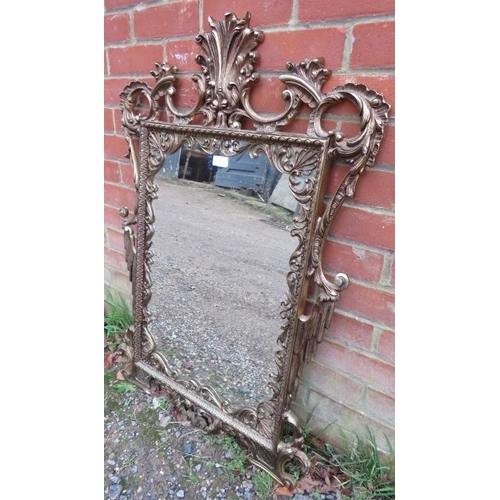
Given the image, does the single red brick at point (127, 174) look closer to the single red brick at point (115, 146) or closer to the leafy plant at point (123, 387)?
the single red brick at point (115, 146)

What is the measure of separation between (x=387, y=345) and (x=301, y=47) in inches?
32.3

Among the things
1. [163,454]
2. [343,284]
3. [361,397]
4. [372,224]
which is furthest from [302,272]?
Answer: [163,454]

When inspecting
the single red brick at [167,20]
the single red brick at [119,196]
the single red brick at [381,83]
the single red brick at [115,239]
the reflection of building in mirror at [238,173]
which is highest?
the single red brick at [167,20]

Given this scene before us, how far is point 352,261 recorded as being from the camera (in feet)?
3.08

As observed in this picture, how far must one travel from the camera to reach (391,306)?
0.92 metres

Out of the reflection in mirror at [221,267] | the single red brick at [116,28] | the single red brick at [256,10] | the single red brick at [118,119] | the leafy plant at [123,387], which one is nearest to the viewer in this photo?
the single red brick at [256,10]

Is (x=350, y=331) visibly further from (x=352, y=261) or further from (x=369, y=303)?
(x=352, y=261)

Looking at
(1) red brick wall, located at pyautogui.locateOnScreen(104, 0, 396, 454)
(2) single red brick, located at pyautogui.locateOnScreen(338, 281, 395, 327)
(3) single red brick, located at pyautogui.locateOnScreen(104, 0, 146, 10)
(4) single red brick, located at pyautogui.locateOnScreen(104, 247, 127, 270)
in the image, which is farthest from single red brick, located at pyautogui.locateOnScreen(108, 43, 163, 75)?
(2) single red brick, located at pyautogui.locateOnScreen(338, 281, 395, 327)

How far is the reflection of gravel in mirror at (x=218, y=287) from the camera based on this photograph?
1000 millimetres

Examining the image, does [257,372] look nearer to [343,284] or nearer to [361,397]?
[361,397]

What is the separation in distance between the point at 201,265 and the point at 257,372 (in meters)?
0.40

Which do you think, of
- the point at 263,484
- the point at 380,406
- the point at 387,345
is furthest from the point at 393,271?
the point at 263,484

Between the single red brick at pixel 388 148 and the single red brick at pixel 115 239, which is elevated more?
the single red brick at pixel 388 148

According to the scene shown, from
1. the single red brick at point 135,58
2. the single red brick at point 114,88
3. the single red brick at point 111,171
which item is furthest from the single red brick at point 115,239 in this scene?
the single red brick at point 135,58
